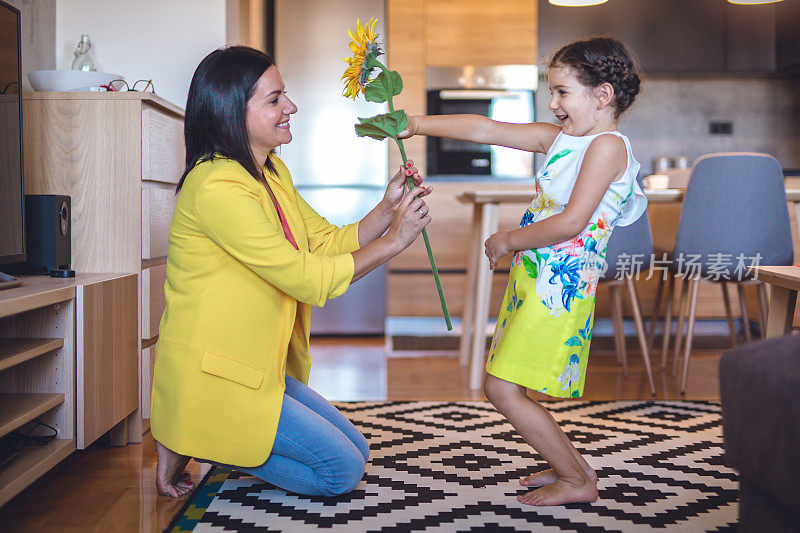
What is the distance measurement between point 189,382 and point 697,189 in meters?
2.18

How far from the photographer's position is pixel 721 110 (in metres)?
5.46

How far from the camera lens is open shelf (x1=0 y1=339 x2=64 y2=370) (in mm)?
1654

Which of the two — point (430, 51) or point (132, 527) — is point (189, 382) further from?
point (430, 51)

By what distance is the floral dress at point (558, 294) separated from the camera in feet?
5.89

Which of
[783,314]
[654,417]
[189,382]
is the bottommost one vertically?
[654,417]

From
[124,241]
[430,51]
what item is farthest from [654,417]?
[430,51]

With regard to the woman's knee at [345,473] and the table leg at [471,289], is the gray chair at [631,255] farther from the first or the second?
the woman's knee at [345,473]

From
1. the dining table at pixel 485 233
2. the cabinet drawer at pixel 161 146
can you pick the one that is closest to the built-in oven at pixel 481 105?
the dining table at pixel 485 233

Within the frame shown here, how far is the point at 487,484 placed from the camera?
1.97 meters

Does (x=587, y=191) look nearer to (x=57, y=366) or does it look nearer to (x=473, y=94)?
(x=57, y=366)

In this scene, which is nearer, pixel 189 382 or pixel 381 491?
pixel 189 382

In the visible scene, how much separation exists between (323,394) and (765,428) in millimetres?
2040

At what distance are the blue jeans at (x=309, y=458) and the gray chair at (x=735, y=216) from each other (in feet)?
5.80

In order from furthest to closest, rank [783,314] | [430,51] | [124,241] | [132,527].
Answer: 1. [430,51]
2. [124,241]
3. [783,314]
4. [132,527]
